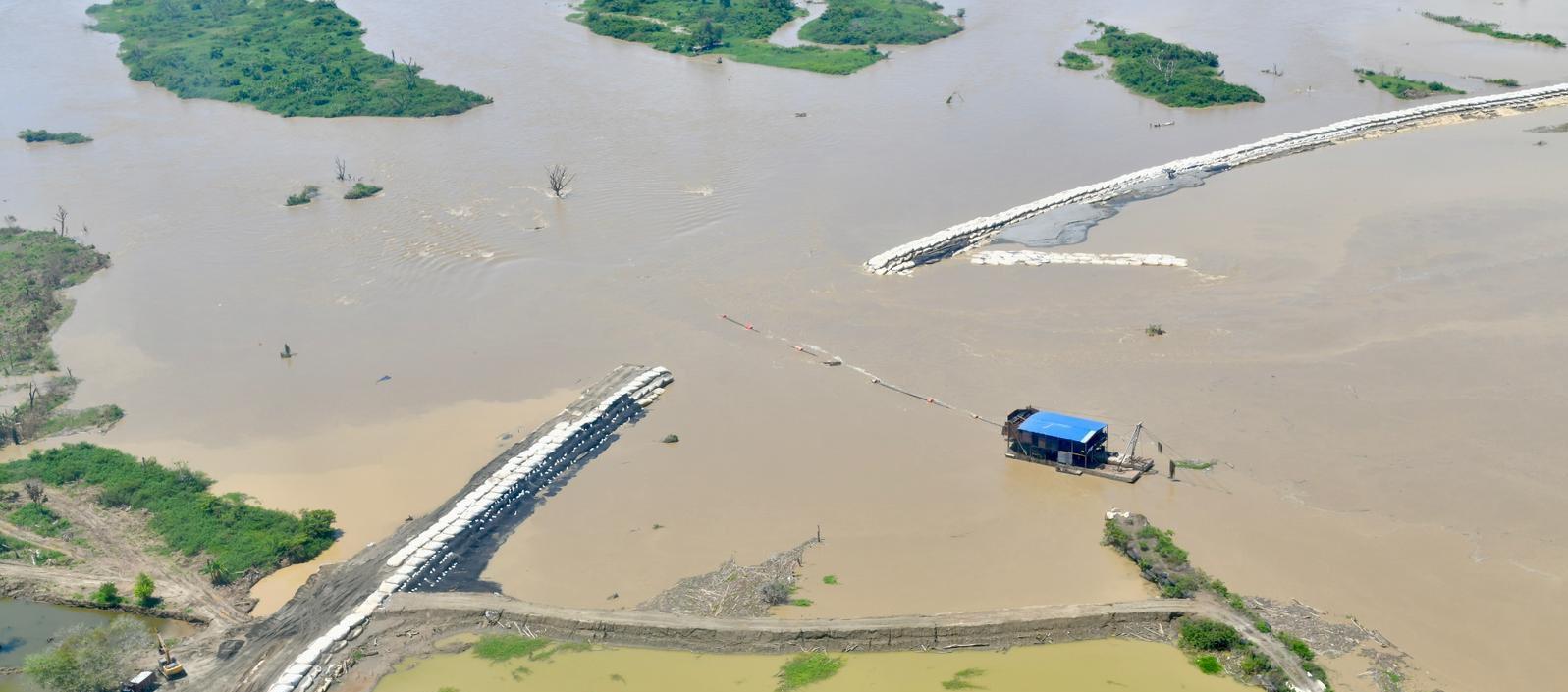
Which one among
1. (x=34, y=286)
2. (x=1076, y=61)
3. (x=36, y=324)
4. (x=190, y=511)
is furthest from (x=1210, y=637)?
(x=1076, y=61)

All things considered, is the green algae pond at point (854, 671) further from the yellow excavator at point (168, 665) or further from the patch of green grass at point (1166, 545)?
the yellow excavator at point (168, 665)

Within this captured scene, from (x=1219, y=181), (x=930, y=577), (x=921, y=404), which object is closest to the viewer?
(x=930, y=577)

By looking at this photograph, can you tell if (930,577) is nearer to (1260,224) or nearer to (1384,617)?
(1384,617)

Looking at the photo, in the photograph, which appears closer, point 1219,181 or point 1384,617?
point 1384,617

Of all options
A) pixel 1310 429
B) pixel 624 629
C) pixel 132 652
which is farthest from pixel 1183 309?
pixel 132 652

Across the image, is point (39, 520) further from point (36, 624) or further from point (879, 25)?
point (879, 25)
